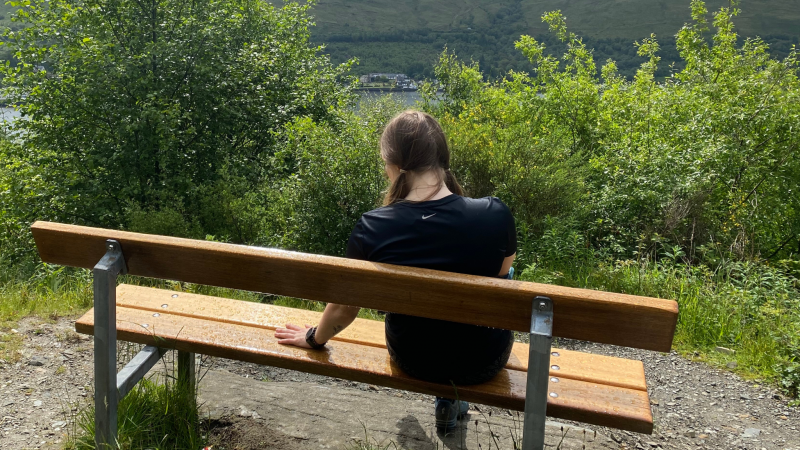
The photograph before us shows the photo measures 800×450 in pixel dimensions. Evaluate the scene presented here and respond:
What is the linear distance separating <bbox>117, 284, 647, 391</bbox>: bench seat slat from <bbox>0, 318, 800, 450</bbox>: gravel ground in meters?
0.50

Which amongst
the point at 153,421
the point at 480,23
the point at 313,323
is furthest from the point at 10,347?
the point at 480,23

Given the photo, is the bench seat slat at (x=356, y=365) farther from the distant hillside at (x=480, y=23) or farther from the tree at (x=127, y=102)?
the distant hillside at (x=480, y=23)

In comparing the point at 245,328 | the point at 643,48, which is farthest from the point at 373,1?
the point at 245,328

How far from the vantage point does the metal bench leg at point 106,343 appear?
6.64 ft

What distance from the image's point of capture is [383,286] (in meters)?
1.83

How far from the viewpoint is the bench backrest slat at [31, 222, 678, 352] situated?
5.50ft

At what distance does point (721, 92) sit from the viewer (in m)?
10.1

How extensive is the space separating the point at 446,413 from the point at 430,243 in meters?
0.97

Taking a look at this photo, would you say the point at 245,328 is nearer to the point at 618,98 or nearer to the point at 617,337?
the point at 617,337

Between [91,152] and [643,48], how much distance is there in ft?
38.3

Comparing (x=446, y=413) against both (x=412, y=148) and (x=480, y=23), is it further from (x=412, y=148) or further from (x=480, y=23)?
(x=480, y=23)

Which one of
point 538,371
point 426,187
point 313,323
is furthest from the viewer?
point 313,323

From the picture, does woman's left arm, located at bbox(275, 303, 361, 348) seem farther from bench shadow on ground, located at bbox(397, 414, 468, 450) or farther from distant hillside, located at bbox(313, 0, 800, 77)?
distant hillside, located at bbox(313, 0, 800, 77)

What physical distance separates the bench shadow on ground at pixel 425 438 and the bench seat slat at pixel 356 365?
521 mm
